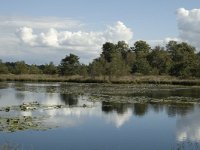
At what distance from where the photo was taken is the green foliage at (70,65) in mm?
87312

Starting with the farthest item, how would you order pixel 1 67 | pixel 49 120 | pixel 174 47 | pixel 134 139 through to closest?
pixel 174 47
pixel 1 67
pixel 49 120
pixel 134 139

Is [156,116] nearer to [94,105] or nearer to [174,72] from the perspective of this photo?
[94,105]

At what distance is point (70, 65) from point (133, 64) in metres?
13.4

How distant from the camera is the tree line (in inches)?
2922

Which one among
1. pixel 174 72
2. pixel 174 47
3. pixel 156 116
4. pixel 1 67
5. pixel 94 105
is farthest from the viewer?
pixel 174 47

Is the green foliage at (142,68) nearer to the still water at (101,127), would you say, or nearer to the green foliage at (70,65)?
the green foliage at (70,65)

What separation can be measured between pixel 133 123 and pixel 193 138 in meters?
5.40

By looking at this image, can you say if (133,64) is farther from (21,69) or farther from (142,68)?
(21,69)

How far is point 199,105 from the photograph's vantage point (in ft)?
109

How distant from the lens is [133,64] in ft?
285

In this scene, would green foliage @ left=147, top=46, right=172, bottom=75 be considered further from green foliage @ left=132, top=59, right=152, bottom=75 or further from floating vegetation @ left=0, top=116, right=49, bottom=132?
floating vegetation @ left=0, top=116, right=49, bottom=132

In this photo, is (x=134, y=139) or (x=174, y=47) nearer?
(x=134, y=139)

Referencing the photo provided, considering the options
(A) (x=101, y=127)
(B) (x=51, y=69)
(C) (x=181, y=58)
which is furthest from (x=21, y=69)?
(A) (x=101, y=127)

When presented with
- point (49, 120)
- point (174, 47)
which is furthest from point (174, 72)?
point (49, 120)
